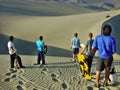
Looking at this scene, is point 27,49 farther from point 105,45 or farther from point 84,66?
point 105,45

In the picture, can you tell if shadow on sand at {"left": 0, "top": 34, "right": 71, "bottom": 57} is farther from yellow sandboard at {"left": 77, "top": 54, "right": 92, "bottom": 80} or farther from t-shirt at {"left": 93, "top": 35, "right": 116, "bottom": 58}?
t-shirt at {"left": 93, "top": 35, "right": 116, "bottom": 58}

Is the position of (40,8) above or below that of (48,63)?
above

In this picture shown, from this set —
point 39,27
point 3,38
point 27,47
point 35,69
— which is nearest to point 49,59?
point 35,69

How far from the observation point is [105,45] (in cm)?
1002

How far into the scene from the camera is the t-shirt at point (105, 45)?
9.94 m

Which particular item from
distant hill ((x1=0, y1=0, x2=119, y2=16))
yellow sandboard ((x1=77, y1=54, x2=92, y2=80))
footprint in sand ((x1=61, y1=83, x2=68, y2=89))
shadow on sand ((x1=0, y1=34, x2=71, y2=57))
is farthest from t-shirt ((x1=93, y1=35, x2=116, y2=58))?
distant hill ((x1=0, y1=0, x2=119, y2=16))

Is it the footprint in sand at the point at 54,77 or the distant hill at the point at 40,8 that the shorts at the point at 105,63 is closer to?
the footprint in sand at the point at 54,77

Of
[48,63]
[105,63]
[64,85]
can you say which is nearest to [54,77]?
[64,85]

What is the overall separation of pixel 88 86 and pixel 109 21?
65.9ft

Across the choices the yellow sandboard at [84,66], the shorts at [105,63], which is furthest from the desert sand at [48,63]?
the shorts at [105,63]

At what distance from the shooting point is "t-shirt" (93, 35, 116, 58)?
32.6ft

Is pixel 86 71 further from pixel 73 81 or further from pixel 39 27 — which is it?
pixel 39 27

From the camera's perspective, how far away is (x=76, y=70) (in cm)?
1378

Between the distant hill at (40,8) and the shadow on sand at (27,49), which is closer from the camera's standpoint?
the shadow on sand at (27,49)
